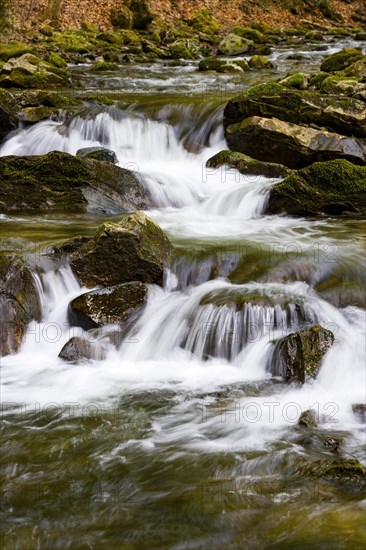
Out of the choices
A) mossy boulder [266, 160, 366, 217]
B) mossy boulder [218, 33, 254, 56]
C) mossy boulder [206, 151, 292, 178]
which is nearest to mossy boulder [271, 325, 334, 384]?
mossy boulder [266, 160, 366, 217]

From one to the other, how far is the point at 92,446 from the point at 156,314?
93.3 inches

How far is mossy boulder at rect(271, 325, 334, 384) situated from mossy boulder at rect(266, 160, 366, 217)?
4146 millimetres

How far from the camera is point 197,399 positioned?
18.5ft

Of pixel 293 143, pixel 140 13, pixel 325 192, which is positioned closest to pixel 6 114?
pixel 293 143

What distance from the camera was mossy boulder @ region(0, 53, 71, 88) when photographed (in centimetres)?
1606

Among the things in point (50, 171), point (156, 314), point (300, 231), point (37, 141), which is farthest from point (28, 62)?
point (156, 314)

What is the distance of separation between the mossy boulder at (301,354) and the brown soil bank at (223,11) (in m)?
23.6

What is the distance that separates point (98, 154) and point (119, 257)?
458cm

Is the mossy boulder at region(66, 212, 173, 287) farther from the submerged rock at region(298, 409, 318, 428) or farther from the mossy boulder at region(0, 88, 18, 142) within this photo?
the mossy boulder at region(0, 88, 18, 142)

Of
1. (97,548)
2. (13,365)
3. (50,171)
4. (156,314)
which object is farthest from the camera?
(50,171)

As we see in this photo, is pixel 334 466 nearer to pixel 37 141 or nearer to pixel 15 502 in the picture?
pixel 15 502

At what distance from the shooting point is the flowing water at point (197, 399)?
3846mm

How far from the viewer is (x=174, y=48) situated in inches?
918

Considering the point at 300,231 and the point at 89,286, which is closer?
the point at 89,286
